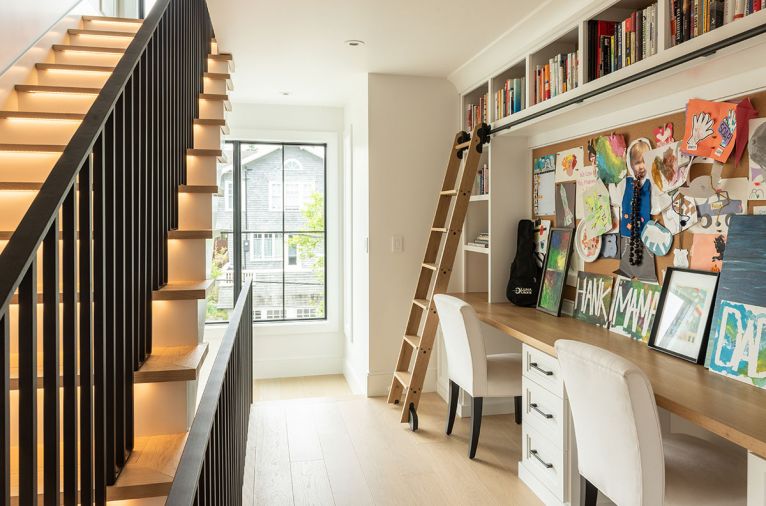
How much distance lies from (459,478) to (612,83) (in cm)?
A: 205

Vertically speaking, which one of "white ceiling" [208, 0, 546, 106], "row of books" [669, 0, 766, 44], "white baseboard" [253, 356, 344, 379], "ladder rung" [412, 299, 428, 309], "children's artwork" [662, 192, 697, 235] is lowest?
"white baseboard" [253, 356, 344, 379]

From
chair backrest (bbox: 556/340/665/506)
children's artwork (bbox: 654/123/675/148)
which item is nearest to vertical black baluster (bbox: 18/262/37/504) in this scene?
chair backrest (bbox: 556/340/665/506)

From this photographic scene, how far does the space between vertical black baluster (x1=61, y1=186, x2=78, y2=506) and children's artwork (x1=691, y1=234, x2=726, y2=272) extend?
7.45ft

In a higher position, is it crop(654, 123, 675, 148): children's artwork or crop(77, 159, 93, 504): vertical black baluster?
crop(654, 123, 675, 148): children's artwork

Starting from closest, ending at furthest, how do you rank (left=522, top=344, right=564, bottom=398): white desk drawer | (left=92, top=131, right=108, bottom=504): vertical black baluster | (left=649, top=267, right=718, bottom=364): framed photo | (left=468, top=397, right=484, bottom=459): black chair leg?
(left=92, top=131, right=108, bottom=504): vertical black baluster < (left=649, top=267, right=718, bottom=364): framed photo < (left=522, top=344, right=564, bottom=398): white desk drawer < (left=468, top=397, right=484, bottom=459): black chair leg

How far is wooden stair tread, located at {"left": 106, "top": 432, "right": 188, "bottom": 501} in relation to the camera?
4.81 feet

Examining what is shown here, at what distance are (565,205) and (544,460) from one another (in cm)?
152

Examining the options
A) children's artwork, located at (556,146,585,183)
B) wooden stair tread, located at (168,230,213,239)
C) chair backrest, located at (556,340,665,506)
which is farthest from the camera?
children's artwork, located at (556,146,585,183)

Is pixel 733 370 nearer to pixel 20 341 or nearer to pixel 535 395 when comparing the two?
pixel 535 395

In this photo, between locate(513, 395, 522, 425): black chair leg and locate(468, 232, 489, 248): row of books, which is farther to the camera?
locate(468, 232, 489, 248): row of books

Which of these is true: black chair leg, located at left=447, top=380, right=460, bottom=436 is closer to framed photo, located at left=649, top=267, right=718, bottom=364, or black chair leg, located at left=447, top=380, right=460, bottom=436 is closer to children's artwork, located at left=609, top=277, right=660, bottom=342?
children's artwork, located at left=609, top=277, right=660, bottom=342

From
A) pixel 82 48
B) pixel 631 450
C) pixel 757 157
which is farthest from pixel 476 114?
pixel 631 450

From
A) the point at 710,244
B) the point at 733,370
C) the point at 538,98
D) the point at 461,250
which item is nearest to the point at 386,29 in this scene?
the point at 538,98

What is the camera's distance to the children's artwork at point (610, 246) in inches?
117
